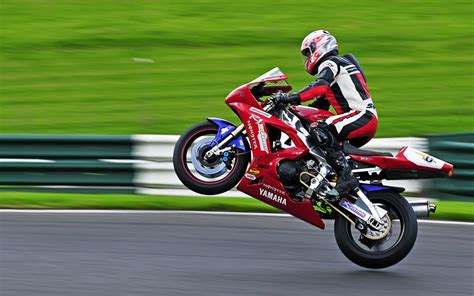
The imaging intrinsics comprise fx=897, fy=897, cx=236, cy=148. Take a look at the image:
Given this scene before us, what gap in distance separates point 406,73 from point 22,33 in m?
7.08

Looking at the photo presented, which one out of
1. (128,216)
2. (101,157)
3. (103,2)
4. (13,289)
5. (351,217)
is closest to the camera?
(13,289)

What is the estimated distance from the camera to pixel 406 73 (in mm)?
15242

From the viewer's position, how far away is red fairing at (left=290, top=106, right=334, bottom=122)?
25.0ft

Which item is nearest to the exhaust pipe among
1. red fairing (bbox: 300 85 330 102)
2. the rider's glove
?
red fairing (bbox: 300 85 330 102)

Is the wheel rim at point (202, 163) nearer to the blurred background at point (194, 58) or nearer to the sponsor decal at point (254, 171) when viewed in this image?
the sponsor decal at point (254, 171)

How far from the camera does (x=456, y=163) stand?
33.9 feet

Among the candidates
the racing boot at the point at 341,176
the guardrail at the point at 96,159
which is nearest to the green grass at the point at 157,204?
the guardrail at the point at 96,159

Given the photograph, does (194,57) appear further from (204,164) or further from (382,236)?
(382,236)

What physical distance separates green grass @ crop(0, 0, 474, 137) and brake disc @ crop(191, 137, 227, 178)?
538cm

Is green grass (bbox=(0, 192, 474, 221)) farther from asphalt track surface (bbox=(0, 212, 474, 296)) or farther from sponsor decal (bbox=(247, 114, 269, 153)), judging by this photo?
sponsor decal (bbox=(247, 114, 269, 153))

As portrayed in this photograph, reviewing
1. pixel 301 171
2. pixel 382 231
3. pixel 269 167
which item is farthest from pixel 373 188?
pixel 269 167

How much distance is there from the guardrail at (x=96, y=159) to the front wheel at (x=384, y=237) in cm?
303

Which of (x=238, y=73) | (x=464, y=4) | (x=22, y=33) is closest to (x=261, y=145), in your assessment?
(x=238, y=73)

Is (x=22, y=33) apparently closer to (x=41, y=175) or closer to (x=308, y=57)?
(x=41, y=175)
